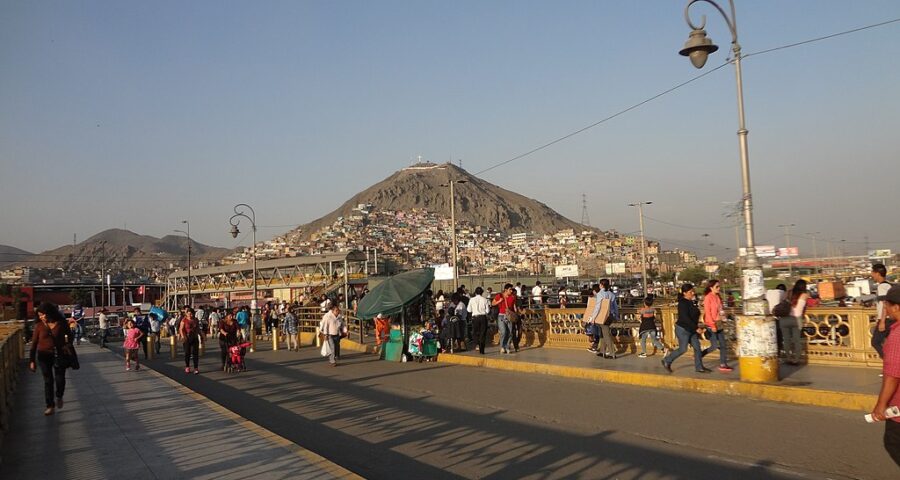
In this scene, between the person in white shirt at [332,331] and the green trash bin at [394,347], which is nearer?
the person in white shirt at [332,331]

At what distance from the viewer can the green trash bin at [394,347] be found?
19.1m

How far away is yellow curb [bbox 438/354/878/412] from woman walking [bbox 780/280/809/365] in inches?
97.0

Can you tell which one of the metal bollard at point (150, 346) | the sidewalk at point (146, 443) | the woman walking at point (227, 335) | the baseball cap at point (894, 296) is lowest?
the metal bollard at point (150, 346)

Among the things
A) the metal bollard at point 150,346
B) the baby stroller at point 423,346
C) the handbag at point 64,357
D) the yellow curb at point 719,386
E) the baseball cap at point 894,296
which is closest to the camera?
the baseball cap at point 894,296

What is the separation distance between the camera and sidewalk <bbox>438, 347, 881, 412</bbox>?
383 inches

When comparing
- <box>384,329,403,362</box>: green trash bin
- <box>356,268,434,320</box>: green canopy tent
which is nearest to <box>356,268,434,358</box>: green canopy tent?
<box>356,268,434,320</box>: green canopy tent

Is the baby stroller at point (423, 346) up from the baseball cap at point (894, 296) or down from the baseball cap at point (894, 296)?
down

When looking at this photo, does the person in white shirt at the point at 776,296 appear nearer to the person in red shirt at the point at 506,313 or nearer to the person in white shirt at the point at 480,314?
the person in red shirt at the point at 506,313

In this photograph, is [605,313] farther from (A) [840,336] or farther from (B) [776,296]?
(A) [840,336]

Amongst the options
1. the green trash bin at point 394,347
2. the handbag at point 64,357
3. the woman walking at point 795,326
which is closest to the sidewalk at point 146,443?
the handbag at point 64,357

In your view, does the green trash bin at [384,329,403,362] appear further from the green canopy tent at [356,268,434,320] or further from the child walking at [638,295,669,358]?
the child walking at [638,295,669,358]

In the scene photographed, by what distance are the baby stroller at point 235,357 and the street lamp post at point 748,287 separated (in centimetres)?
1239

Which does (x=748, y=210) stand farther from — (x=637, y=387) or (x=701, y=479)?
(x=701, y=479)

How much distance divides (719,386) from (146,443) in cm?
865
